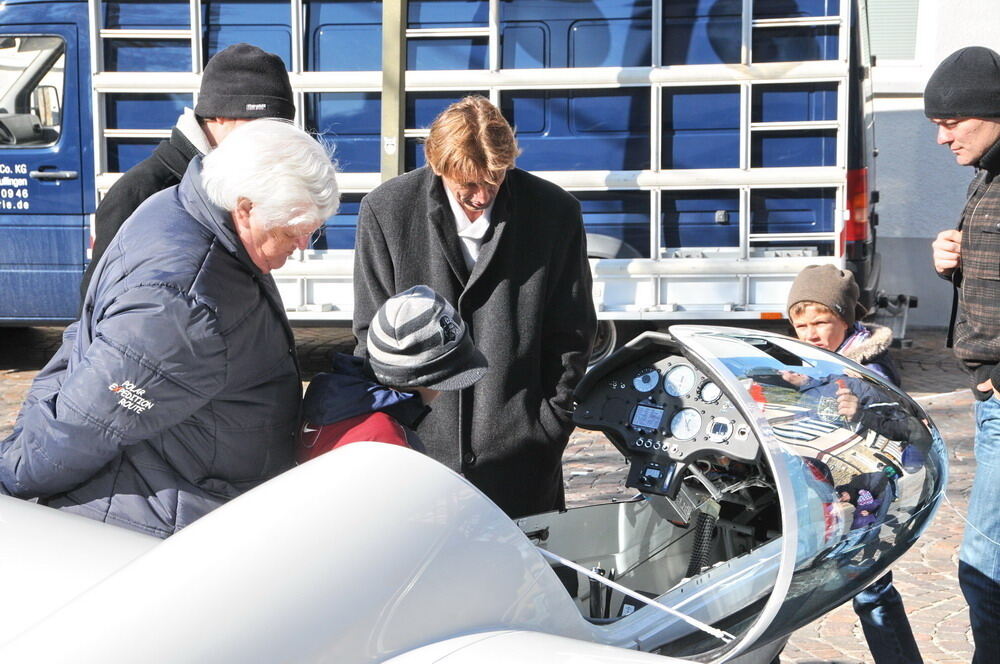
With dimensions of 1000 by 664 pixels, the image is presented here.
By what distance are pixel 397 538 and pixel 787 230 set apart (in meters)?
6.26

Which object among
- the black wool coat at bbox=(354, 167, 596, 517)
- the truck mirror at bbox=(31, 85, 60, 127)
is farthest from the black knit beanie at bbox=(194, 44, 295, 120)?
the truck mirror at bbox=(31, 85, 60, 127)

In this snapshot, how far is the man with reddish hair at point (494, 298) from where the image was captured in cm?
321

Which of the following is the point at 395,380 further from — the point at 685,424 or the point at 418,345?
the point at 685,424

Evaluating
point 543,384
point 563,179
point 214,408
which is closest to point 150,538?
point 214,408

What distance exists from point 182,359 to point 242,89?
143 centimetres

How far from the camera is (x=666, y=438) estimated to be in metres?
2.62

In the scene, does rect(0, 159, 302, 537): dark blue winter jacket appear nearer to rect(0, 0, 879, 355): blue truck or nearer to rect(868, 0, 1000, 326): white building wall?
rect(0, 0, 879, 355): blue truck

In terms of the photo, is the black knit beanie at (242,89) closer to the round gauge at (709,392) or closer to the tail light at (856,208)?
the round gauge at (709,392)

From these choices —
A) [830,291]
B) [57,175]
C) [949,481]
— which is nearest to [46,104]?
[57,175]

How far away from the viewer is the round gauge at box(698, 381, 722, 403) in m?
2.56

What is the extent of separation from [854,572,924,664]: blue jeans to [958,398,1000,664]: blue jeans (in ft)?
0.63

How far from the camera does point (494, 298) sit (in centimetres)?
321

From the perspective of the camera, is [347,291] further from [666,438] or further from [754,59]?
[666,438]

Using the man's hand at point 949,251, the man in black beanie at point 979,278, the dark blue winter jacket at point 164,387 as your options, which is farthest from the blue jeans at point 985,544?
the dark blue winter jacket at point 164,387
